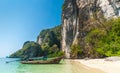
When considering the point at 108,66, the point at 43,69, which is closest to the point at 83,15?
the point at 43,69

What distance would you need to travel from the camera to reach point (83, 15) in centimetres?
7119

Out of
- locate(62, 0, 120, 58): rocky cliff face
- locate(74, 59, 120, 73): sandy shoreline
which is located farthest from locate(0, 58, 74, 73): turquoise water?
locate(62, 0, 120, 58): rocky cliff face

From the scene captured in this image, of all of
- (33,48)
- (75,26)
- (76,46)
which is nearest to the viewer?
(76,46)

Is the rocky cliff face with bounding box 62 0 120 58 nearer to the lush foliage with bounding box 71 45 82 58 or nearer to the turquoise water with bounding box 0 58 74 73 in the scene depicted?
the lush foliage with bounding box 71 45 82 58

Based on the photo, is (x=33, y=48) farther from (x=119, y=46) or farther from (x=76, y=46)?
(x=119, y=46)

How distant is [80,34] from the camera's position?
6738 centimetres

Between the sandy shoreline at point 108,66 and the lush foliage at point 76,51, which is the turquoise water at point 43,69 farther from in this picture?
the lush foliage at point 76,51

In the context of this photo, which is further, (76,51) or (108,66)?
(76,51)

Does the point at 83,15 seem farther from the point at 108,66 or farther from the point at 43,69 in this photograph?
the point at 108,66

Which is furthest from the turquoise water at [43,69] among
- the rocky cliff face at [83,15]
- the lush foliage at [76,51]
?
the rocky cliff face at [83,15]

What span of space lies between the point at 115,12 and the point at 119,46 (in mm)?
20680

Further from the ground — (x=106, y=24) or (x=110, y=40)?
(x=106, y=24)

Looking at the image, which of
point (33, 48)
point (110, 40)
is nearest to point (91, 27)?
point (110, 40)

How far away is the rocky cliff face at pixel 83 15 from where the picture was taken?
6138 cm
